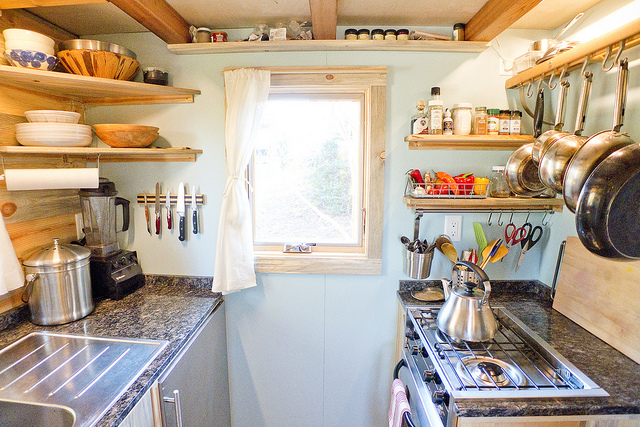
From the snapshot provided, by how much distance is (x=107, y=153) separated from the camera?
4.82 feet

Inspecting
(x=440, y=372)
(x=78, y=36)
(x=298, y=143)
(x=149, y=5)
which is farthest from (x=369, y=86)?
(x=78, y=36)

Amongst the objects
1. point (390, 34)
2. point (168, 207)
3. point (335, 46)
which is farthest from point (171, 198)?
point (390, 34)

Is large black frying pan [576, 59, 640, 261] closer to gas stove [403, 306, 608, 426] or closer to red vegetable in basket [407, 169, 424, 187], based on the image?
gas stove [403, 306, 608, 426]

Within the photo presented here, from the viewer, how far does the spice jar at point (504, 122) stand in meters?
1.50

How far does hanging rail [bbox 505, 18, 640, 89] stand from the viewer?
942mm

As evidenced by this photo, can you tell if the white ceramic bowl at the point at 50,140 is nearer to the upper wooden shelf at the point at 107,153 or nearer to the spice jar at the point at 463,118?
the upper wooden shelf at the point at 107,153

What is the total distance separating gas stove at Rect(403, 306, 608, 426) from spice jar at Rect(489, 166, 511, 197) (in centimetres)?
58

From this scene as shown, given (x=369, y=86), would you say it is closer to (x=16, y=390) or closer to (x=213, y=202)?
(x=213, y=202)

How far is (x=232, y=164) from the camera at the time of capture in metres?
1.58

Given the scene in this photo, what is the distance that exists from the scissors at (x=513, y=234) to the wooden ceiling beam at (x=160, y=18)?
1.87 metres

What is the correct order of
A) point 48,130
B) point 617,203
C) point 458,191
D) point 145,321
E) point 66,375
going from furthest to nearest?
point 458,191, point 145,321, point 48,130, point 66,375, point 617,203

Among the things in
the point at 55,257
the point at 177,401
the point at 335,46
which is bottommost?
the point at 177,401

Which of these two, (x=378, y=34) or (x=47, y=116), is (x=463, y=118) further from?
(x=47, y=116)

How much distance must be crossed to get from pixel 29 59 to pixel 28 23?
32 cm
